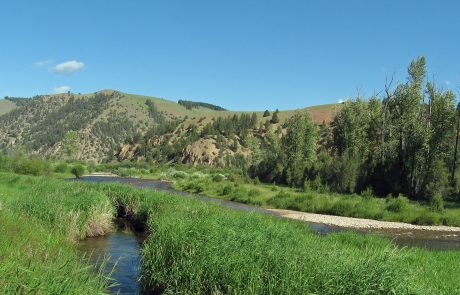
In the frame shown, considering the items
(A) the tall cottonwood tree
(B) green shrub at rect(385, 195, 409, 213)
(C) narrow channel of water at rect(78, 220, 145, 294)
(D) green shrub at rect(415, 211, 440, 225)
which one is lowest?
(C) narrow channel of water at rect(78, 220, 145, 294)

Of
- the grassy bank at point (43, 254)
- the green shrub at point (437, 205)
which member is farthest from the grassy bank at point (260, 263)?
the green shrub at point (437, 205)

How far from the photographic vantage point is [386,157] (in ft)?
183

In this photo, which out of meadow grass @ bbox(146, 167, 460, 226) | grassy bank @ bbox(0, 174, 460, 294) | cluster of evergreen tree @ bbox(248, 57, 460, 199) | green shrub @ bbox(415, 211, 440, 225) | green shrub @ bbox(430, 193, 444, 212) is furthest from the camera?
cluster of evergreen tree @ bbox(248, 57, 460, 199)

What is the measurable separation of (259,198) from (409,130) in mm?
21783

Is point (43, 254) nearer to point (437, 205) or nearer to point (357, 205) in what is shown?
point (357, 205)

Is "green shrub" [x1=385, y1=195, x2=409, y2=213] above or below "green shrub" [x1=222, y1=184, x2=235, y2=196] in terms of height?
above

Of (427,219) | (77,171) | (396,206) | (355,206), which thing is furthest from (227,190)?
(77,171)

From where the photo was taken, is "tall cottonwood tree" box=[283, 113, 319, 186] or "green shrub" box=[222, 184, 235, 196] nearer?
"green shrub" box=[222, 184, 235, 196]

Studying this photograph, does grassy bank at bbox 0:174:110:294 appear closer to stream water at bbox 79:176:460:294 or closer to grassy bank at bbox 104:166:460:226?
stream water at bbox 79:176:460:294

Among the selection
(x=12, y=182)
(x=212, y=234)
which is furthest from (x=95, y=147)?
(x=212, y=234)

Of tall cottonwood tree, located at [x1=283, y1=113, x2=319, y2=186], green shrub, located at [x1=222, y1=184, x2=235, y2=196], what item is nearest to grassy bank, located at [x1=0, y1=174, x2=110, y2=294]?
green shrub, located at [x1=222, y1=184, x2=235, y2=196]

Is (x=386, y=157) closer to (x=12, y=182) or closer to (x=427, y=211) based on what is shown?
(x=427, y=211)

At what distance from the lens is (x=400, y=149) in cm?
5350

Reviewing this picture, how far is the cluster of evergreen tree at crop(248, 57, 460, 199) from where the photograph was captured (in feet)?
165
